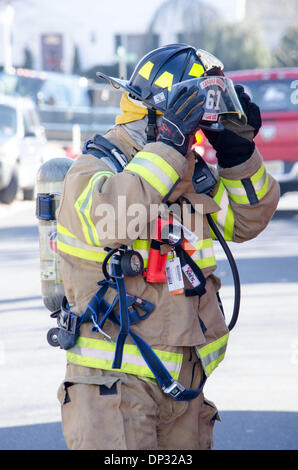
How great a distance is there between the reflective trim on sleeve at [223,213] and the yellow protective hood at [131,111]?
0.45 meters

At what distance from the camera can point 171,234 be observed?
8.94 ft

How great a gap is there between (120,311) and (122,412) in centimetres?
32

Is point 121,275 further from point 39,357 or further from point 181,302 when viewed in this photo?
point 39,357

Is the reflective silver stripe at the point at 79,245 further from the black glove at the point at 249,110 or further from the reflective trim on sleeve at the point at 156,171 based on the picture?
the black glove at the point at 249,110

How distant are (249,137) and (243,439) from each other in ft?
6.62

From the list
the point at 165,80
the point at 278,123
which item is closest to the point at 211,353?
the point at 165,80

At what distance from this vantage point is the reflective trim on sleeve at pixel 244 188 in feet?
10.0

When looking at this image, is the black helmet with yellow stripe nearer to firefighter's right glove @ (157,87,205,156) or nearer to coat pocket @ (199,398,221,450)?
firefighter's right glove @ (157,87,205,156)

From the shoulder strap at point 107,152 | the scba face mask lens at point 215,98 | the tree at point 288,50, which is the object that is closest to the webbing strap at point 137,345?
the shoulder strap at point 107,152

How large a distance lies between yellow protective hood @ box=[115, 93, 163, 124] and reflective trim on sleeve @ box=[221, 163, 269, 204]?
458mm

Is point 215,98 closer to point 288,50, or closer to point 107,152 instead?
point 107,152

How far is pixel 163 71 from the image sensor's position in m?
2.81

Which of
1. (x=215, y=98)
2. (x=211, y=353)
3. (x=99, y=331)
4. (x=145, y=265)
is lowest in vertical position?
(x=211, y=353)

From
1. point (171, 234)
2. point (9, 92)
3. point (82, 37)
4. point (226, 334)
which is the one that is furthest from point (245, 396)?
point (82, 37)
